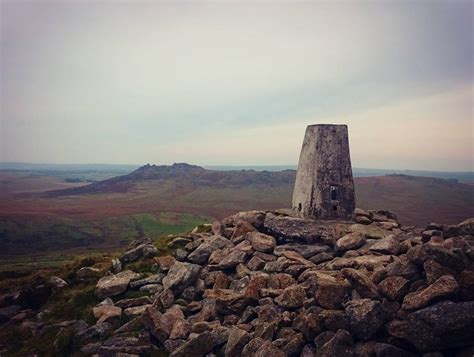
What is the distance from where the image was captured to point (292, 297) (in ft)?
35.6

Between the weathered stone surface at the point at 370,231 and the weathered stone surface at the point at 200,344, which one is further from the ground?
the weathered stone surface at the point at 370,231

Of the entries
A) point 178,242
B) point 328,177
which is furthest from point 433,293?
point 178,242

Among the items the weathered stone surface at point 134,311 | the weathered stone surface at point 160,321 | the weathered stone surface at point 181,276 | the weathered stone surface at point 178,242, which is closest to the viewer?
the weathered stone surface at point 160,321

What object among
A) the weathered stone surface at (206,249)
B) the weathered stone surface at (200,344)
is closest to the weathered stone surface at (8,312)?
the weathered stone surface at (206,249)

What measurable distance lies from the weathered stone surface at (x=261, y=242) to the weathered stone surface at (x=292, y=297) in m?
3.59

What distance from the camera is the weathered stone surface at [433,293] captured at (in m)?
8.66

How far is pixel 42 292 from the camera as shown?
1535cm

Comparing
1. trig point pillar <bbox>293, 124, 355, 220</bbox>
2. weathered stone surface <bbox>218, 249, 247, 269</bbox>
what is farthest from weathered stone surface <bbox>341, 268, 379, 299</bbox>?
trig point pillar <bbox>293, 124, 355, 220</bbox>

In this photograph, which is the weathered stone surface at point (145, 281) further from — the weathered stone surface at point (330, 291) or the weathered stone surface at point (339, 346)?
the weathered stone surface at point (339, 346)

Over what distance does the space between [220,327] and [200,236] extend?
7.67 metres

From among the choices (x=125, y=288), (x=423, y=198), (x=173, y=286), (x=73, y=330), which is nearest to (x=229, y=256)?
(x=173, y=286)

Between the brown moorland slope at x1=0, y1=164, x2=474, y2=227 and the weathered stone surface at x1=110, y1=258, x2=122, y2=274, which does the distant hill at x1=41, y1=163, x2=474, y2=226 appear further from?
the weathered stone surface at x1=110, y1=258, x2=122, y2=274

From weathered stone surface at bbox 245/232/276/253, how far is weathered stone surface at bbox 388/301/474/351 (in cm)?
675

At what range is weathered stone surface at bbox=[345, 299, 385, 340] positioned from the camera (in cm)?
883
